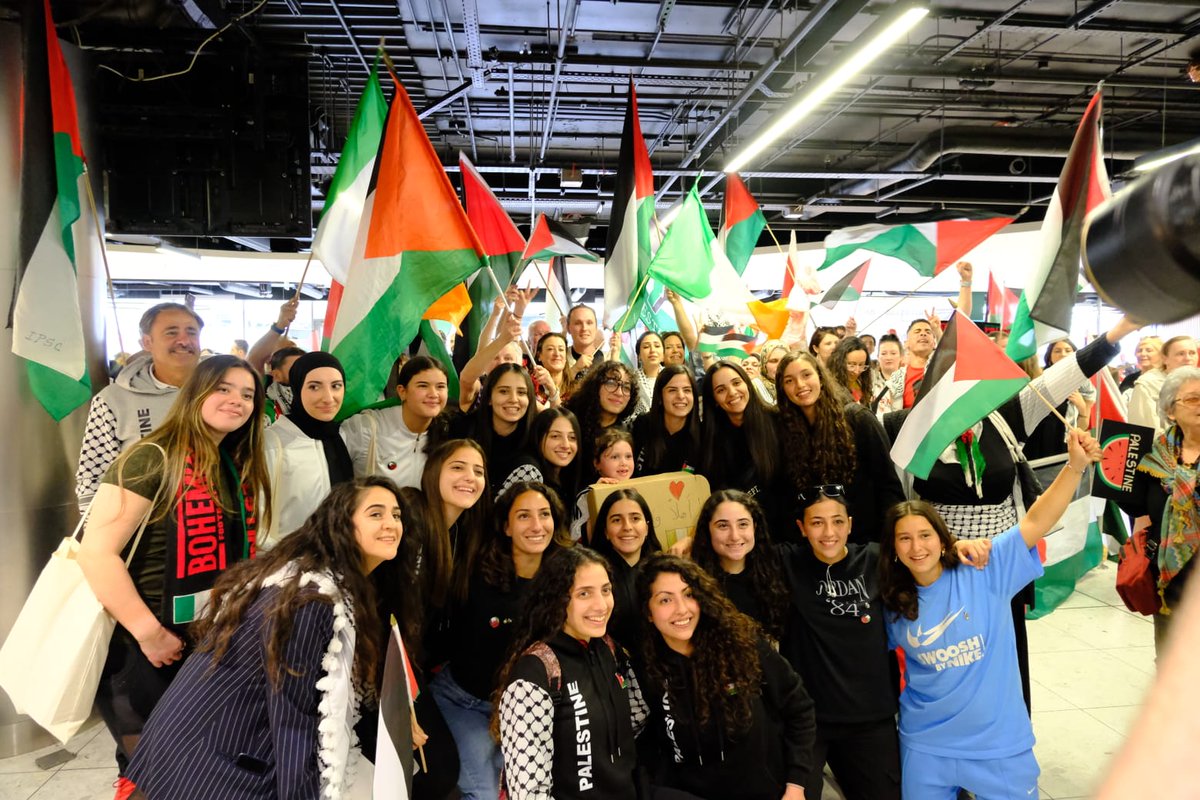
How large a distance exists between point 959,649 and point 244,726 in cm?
255

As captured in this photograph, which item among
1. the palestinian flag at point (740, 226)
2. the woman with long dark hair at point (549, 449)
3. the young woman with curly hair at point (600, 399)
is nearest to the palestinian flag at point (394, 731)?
the woman with long dark hair at point (549, 449)

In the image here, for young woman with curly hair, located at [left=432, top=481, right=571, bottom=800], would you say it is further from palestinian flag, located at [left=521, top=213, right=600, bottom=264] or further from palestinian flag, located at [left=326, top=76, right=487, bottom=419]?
palestinian flag, located at [left=521, top=213, right=600, bottom=264]

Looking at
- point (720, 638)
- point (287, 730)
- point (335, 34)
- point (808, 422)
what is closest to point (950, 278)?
point (335, 34)

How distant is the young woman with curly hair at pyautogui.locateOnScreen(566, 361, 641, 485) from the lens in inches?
155

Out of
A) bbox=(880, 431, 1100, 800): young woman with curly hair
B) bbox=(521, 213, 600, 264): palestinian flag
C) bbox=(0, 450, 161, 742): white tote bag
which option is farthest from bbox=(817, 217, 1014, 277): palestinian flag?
bbox=(0, 450, 161, 742): white tote bag

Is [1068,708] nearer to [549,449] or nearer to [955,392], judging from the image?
[955,392]

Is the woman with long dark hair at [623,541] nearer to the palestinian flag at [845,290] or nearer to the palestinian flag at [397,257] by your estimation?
the palestinian flag at [397,257]

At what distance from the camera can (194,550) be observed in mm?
2514

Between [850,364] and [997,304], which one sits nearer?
[850,364]

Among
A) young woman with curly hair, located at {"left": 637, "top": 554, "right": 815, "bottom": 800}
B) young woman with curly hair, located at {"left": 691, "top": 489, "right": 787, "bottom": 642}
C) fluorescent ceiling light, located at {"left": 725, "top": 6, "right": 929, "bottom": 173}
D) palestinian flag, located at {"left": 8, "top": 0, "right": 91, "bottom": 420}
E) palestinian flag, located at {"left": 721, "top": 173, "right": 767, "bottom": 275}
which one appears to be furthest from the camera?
palestinian flag, located at {"left": 721, "top": 173, "right": 767, "bottom": 275}

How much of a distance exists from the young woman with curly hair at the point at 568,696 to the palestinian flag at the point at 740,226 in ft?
13.4

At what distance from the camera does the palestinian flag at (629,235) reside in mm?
4551

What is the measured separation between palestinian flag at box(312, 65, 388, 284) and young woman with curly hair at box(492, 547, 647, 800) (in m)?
2.06

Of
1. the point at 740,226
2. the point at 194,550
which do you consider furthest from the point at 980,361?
the point at 740,226
